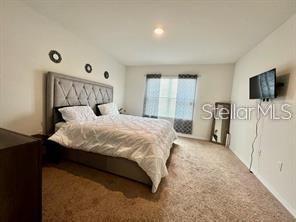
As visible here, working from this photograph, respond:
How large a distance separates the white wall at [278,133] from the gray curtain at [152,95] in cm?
264

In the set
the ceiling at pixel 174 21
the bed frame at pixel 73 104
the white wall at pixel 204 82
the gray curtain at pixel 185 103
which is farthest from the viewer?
the gray curtain at pixel 185 103

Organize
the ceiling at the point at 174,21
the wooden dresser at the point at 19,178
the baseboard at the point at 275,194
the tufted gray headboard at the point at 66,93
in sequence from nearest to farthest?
the wooden dresser at the point at 19,178 → the baseboard at the point at 275,194 → the ceiling at the point at 174,21 → the tufted gray headboard at the point at 66,93

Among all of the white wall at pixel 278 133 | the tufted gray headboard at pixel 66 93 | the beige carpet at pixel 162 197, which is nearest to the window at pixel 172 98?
the white wall at pixel 278 133

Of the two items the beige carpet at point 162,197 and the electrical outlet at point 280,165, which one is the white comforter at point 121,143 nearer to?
the beige carpet at point 162,197

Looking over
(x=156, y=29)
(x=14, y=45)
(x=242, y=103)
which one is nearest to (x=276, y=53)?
(x=242, y=103)

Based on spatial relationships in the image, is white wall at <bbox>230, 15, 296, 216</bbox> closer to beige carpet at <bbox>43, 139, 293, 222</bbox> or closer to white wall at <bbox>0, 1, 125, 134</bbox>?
beige carpet at <bbox>43, 139, 293, 222</bbox>

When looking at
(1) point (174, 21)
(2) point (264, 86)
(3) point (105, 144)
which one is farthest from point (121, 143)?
(2) point (264, 86)

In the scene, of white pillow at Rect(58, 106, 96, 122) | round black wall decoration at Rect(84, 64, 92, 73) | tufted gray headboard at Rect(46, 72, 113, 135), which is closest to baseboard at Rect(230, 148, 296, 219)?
white pillow at Rect(58, 106, 96, 122)

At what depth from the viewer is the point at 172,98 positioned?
15.7 ft

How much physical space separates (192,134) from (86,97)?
3.31 meters

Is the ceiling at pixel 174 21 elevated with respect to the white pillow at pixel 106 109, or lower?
elevated

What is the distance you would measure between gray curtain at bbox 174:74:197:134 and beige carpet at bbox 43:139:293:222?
2.22 m

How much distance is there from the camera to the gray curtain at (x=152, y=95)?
194 inches

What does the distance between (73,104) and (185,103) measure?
3.22m
